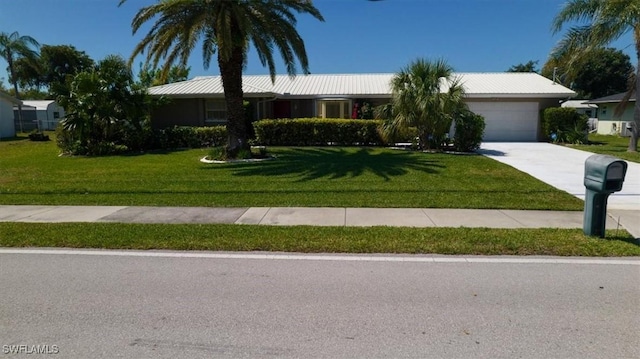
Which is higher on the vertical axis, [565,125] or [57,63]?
[57,63]

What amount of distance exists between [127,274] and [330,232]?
298 centimetres

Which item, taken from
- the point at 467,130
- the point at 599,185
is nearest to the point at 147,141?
the point at 467,130

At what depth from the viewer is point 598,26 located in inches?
674

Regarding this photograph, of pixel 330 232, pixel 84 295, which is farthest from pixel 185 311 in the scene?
pixel 330 232

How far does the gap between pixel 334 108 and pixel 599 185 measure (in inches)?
786

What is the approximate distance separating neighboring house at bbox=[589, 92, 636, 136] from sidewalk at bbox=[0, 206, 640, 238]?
2792cm

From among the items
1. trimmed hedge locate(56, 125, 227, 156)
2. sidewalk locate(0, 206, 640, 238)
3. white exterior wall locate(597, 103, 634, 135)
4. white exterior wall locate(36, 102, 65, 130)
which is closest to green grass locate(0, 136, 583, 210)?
sidewalk locate(0, 206, 640, 238)

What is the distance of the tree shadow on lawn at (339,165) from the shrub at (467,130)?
7.70 feet

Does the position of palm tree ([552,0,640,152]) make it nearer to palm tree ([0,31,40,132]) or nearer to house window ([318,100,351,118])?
house window ([318,100,351,118])

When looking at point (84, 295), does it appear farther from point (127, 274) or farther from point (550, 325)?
point (550, 325)

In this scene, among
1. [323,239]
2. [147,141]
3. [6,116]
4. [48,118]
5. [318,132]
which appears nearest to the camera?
[323,239]

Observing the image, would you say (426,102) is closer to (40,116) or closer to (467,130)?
(467,130)

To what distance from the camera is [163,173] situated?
1286 cm

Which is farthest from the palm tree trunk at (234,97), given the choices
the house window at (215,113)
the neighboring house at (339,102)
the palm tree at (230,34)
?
the house window at (215,113)
